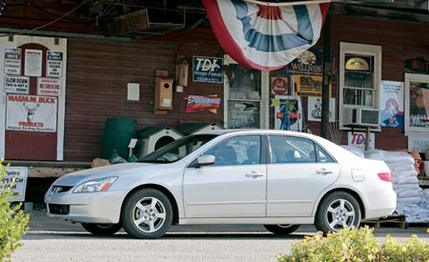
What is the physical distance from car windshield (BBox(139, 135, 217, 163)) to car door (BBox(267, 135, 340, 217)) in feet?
3.45

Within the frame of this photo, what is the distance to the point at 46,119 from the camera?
17016mm

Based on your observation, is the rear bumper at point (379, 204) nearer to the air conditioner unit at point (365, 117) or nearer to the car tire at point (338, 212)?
the car tire at point (338, 212)

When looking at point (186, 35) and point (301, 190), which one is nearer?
point (301, 190)

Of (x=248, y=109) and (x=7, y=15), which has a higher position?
(x=7, y=15)

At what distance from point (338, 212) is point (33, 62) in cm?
728

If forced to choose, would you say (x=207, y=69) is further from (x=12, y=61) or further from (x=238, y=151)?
(x=238, y=151)

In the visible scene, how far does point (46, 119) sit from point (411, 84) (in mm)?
8810

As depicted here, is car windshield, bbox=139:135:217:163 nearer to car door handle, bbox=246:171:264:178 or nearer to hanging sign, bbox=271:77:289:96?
car door handle, bbox=246:171:264:178

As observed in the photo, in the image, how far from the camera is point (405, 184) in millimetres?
16422

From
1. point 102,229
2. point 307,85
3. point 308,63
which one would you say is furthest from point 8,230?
point 308,63

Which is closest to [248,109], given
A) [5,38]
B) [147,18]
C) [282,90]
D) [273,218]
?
[282,90]

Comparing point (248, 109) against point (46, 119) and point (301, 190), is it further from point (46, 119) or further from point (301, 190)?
point (301, 190)

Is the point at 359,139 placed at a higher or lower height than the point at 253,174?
higher

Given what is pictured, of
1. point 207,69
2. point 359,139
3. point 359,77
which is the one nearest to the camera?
point 207,69
